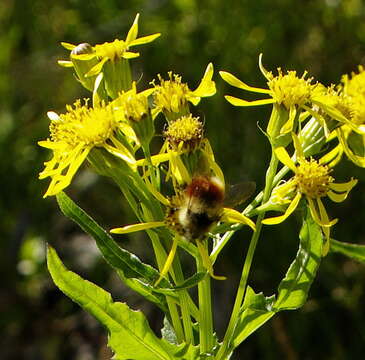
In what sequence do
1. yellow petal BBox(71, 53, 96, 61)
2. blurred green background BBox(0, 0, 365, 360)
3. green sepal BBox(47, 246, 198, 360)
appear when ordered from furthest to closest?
blurred green background BBox(0, 0, 365, 360)
yellow petal BBox(71, 53, 96, 61)
green sepal BBox(47, 246, 198, 360)

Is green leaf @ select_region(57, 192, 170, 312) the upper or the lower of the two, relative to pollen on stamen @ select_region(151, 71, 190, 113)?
lower

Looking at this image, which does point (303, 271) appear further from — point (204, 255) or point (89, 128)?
point (89, 128)

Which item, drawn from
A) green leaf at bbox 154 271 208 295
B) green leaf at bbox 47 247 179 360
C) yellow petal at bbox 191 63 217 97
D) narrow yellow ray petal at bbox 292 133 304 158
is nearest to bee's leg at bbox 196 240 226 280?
green leaf at bbox 154 271 208 295

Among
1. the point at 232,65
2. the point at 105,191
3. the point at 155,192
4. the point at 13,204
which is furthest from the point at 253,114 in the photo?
the point at 155,192

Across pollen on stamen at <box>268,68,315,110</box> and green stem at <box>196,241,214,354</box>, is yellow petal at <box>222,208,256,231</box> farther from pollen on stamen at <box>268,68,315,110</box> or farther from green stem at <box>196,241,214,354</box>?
pollen on stamen at <box>268,68,315,110</box>

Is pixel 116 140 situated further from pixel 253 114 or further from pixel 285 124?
pixel 253 114
